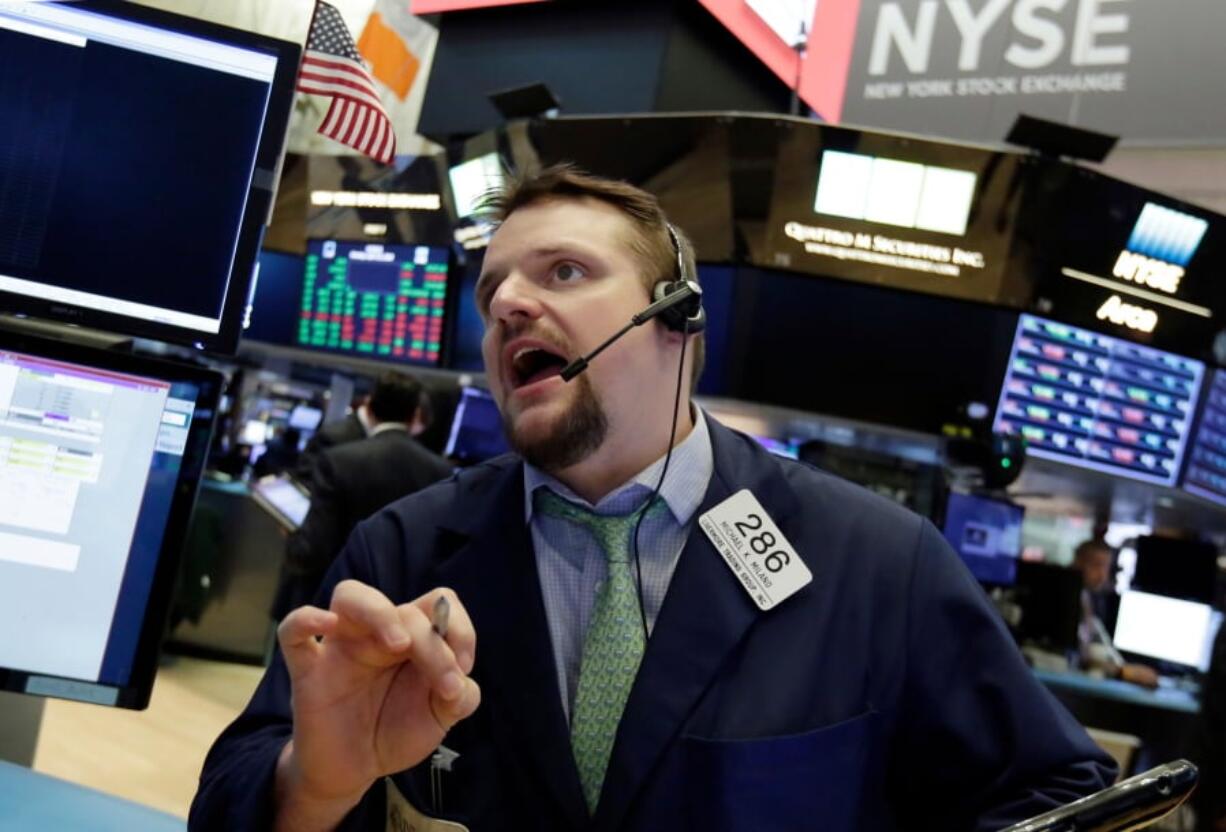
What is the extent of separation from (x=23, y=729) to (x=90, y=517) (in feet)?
1.71

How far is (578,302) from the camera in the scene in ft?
4.44

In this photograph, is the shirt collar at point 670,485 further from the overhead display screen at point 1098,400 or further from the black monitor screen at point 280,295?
the black monitor screen at point 280,295

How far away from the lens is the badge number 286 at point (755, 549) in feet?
4.09

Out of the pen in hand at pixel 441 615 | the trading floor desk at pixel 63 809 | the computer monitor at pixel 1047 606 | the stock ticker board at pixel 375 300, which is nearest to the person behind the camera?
the pen in hand at pixel 441 615

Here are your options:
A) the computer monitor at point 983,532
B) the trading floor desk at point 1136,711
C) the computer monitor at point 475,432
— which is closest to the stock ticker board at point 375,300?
the computer monitor at point 475,432

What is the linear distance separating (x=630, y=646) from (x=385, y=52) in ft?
5.27

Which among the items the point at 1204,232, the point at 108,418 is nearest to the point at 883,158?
the point at 1204,232

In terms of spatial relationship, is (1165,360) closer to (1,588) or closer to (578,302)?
(578,302)

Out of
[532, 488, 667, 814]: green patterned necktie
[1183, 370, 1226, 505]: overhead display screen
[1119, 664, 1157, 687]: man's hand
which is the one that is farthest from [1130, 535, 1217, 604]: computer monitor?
[532, 488, 667, 814]: green patterned necktie

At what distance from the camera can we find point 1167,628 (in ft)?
22.0

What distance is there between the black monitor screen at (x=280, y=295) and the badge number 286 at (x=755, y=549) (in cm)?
608

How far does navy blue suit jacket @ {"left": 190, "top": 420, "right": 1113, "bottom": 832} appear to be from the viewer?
1123 mm

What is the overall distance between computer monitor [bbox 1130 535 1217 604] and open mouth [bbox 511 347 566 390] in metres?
6.40

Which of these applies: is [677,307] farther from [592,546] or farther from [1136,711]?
[1136,711]
